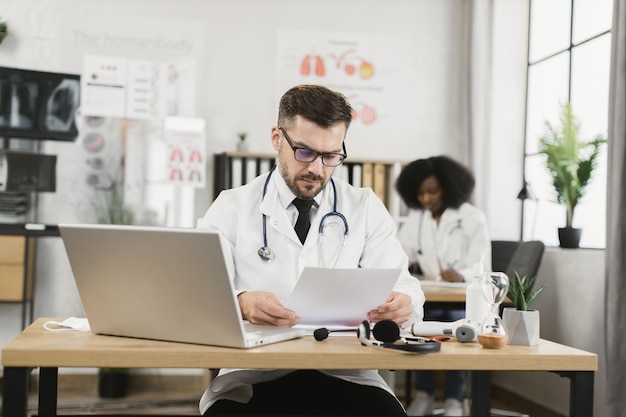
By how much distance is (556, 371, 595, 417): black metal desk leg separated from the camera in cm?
156

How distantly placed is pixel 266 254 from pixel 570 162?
2.48 m

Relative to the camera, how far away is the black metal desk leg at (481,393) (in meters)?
2.08

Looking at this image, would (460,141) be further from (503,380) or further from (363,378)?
(363,378)

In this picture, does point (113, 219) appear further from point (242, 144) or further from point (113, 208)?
point (242, 144)

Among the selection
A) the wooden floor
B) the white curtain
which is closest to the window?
the white curtain

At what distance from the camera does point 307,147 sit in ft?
6.68

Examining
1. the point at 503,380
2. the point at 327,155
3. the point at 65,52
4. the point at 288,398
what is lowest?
the point at 503,380

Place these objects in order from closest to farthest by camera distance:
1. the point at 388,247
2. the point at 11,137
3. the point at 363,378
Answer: the point at 363,378
the point at 388,247
the point at 11,137

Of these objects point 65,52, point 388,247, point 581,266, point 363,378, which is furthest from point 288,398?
point 65,52

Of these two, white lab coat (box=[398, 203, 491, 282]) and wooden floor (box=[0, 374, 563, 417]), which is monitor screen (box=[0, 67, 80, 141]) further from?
white lab coat (box=[398, 203, 491, 282])

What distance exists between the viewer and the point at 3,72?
183 inches

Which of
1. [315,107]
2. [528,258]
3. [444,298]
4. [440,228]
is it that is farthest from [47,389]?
[440,228]

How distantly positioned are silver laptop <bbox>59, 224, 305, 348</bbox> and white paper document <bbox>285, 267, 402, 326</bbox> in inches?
3.6

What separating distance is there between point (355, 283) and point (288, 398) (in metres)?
0.38
